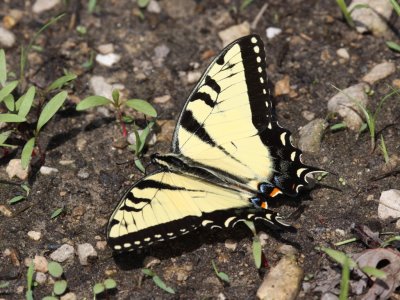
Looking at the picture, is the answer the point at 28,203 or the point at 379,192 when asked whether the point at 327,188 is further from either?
the point at 28,203

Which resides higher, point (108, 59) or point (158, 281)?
point (108, 59)

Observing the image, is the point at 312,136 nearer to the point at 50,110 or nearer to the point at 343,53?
the point at 343,53

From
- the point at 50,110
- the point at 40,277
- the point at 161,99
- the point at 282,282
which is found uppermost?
the point at 50,110

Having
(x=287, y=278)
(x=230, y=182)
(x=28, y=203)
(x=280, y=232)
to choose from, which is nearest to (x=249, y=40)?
(x=230, y=182)

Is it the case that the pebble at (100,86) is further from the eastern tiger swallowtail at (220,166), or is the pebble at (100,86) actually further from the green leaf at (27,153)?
the eastern tiger swallowtail at (220,166)

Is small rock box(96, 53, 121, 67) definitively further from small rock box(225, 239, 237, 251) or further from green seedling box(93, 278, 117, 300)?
green seedling box(93, 278, 117, 300)

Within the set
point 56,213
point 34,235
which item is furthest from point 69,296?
point 56,213
